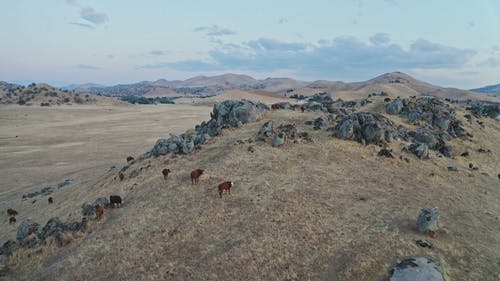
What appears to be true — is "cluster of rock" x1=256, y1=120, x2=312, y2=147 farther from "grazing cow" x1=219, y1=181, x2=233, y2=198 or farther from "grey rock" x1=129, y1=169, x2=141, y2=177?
"grey rock" x1=129, y1=169, x2=141, y2=177

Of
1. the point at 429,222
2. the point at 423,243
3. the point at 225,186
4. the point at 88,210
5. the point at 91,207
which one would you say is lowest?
the point at 88,210

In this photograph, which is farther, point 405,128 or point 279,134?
point 405,128

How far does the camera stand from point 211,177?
3412 cm

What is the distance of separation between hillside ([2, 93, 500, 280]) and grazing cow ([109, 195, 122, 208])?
855 millimetres

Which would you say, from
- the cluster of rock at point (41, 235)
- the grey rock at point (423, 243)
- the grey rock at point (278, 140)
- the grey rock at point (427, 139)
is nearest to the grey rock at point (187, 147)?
the grey rock at point (278, 140)

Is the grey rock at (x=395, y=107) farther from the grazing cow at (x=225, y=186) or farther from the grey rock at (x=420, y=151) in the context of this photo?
the grazing cow at (x=225, y=186)

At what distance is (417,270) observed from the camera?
20188 mm

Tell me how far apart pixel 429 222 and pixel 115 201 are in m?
24.4

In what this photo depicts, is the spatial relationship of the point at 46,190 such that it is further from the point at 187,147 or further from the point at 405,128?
the point at 405,128

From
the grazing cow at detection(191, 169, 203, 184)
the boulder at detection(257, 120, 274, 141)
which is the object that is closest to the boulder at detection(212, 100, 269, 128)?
the boulder at detection(257, 120, 274, 141)

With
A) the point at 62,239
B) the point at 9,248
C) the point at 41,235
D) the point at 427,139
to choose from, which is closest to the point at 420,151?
the point at 427,139

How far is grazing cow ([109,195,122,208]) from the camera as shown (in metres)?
32.6

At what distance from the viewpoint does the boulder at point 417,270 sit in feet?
64.7

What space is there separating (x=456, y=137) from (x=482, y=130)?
1197 centimetres
